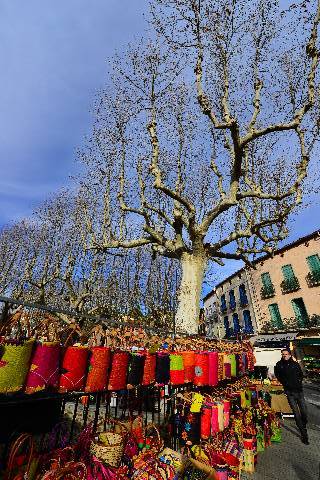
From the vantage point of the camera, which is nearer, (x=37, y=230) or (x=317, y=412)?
(x=317, y=412)

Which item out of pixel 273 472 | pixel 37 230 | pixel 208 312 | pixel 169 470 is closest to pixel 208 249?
pixel 273 472

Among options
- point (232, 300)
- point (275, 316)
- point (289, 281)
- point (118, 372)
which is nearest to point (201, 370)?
point (118, 372)

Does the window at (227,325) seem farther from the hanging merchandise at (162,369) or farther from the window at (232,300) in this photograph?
the hanging merchandise at (162,369)

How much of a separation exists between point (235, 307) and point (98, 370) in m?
31.4

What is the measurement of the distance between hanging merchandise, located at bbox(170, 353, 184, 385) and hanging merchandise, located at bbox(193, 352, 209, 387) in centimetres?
37

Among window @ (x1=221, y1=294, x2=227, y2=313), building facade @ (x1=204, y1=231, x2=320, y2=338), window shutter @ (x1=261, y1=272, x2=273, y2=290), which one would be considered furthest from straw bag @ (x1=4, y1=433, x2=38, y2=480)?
window @ (x1=221, y1=294, x2=227, y2=313)

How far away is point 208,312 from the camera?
4394cm

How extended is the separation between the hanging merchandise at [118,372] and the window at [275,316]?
25283 mm

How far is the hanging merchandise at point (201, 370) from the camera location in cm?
408

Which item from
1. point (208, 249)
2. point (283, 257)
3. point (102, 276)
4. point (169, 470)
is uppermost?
point (283, 257)

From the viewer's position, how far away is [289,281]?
2472 centimetres

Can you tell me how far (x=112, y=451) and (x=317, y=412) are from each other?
27.6ft

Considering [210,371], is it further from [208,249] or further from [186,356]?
[208,249]

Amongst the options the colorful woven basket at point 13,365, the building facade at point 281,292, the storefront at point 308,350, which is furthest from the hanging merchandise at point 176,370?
the storefront at point 308,350
